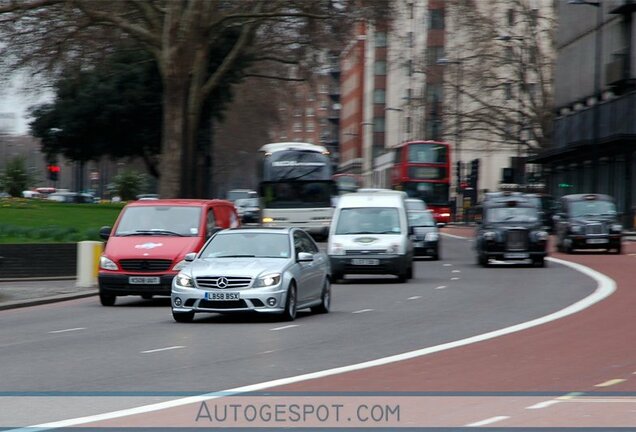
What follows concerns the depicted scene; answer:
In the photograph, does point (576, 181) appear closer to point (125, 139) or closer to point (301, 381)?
point (125, 139)

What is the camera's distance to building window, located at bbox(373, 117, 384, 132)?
137m

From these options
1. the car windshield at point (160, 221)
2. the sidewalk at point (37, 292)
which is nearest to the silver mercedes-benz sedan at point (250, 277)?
the car windshield at point (160, 221)

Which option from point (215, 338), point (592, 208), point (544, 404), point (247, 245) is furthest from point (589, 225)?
point (544, 404)

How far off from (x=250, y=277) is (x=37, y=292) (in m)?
8.49

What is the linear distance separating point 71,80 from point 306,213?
1004 cm

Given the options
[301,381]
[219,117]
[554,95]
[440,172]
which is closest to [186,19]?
[219,117]

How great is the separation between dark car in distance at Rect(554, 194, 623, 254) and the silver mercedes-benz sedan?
23.4 m

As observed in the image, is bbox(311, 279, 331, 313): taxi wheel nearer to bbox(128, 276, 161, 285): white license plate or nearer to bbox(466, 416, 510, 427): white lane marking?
bbox(128, 276, 161, 285): white license plate

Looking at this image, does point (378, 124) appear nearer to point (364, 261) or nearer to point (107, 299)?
point (364, 261)

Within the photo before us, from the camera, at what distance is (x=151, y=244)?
73.2 feet

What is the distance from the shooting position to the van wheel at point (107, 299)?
22.4m

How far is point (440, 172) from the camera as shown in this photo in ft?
208

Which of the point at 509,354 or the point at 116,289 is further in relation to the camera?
the point at 116,289

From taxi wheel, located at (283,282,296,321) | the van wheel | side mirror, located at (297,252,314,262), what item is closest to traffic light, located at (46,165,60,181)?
the van wheel
